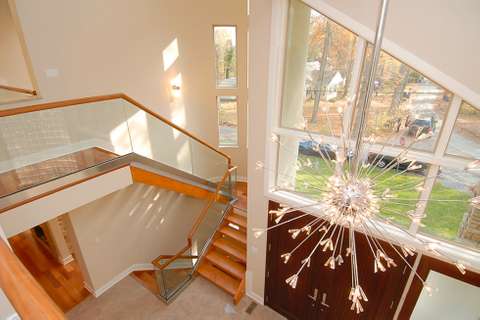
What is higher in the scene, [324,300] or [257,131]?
[257,131]

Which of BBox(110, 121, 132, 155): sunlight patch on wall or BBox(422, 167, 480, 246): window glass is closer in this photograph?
BBox(422, 167, 480, 246): window glass

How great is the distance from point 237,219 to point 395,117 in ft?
14.9

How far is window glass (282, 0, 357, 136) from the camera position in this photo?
3.14 meters

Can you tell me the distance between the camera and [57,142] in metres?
3.73

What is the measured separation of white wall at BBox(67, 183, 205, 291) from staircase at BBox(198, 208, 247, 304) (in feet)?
5.21

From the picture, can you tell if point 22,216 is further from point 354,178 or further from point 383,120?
point 383,120

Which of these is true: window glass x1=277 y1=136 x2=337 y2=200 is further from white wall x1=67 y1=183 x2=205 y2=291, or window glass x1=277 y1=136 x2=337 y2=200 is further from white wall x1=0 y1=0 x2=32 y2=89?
white wall x1=0 y1=0 x2=32 y2=89


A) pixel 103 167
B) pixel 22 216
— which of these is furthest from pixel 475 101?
pixel 22 216

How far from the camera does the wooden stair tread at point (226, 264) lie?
5617 mm

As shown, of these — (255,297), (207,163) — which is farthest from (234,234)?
(207,163)

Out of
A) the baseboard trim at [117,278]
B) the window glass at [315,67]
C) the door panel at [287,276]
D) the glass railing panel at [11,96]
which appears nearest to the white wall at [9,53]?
the glass railing panel at [11,96]

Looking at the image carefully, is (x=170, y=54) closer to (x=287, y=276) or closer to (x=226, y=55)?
(x=226, y=55)

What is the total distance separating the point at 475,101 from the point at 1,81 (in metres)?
7.78

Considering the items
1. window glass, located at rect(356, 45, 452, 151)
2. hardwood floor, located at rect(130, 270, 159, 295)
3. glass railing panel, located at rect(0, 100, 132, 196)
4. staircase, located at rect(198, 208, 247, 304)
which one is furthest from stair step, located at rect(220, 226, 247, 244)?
window glass, located at rect(356, 45, 452, 151)
